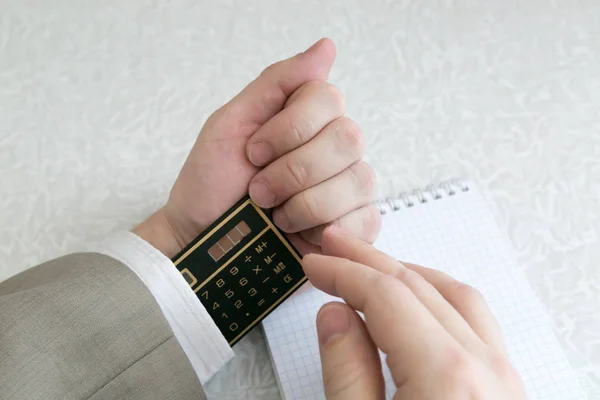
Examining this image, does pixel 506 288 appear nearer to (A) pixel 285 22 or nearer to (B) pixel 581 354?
(B) pixel 581 354

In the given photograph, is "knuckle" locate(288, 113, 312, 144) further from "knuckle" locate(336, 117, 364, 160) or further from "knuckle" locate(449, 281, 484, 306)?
"knuckle" locate(449, 281, 484, 306)

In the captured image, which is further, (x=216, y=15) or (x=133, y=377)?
(x=216, y=15)

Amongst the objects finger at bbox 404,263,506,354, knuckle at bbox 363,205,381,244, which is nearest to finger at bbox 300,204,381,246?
knuckle at bbox 363,205,381,244

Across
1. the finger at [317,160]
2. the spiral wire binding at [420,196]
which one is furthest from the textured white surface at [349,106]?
the finger at [317,160]

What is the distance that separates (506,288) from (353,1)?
1.11ft

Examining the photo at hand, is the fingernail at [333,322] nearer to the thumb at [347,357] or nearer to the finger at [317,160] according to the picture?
the thumb at [347,357]

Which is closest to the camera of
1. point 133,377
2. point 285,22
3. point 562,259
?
point 133,377

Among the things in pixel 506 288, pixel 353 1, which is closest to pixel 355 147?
pixel 506 288

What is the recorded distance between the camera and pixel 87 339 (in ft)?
1.09

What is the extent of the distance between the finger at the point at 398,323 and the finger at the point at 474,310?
0.03 m

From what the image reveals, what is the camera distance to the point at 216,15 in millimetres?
595

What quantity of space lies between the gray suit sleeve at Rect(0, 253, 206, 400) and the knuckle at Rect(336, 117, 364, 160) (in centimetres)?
16

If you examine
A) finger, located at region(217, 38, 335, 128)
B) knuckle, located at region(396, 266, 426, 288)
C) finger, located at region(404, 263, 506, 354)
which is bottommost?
finger, located at region(404, 263, 506, 354)

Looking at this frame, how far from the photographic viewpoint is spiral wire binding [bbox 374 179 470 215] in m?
0.48
